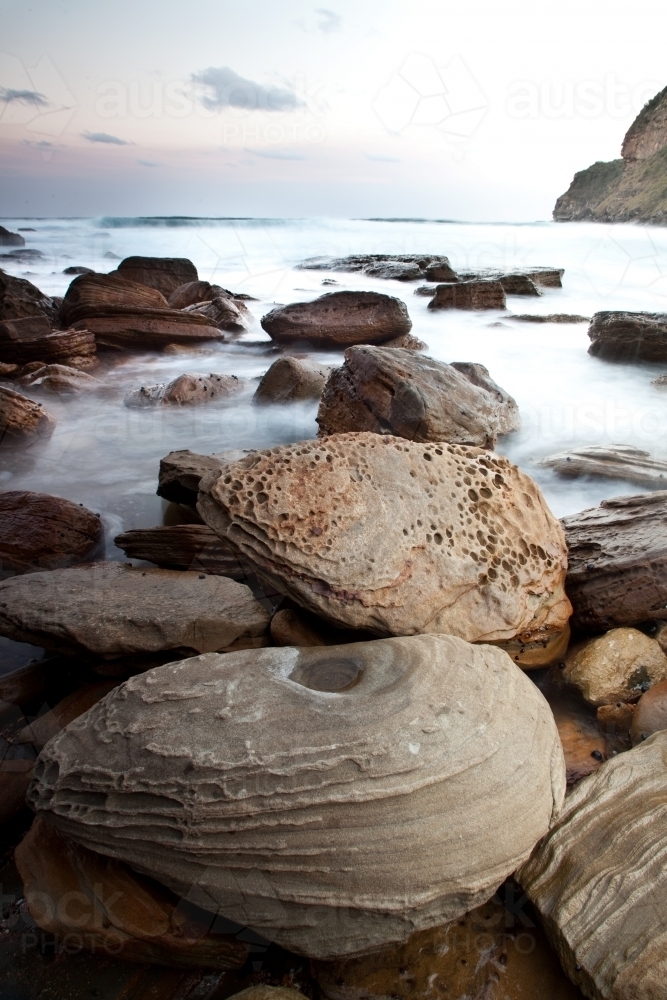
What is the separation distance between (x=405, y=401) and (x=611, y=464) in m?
1.48

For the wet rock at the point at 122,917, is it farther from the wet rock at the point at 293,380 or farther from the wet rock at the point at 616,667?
the wet rock at the point at 293,380

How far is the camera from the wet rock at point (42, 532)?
320 centimetres

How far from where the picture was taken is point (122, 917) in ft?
4.91

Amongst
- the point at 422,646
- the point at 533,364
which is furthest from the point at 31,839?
the point at 533,364

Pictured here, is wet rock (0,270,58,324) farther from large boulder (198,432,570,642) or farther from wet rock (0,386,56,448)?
large boulder (198,432,570,642)

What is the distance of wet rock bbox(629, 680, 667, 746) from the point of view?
6.66 feet

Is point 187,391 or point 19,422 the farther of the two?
point 187,391

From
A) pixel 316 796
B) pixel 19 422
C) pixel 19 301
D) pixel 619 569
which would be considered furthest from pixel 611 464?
pixel 19 301

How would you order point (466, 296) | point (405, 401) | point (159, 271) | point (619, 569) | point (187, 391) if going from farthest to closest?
1. point (159, 271)
2. point (466, 296)
3. point (187, 391)
4. point (405, 401)
5. point (619, 569)

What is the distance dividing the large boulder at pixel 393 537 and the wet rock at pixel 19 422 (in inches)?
146

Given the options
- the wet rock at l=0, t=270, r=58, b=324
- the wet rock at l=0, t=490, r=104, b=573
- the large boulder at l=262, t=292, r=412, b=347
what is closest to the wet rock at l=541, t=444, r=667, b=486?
the wet rock at l=0, t=490, r=104, b=573

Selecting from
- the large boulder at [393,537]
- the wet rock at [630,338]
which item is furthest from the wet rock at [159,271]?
the large boulder at [393,537]

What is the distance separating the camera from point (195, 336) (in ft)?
28.8

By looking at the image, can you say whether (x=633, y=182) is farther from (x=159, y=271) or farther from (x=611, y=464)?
(x=611, y=464)
